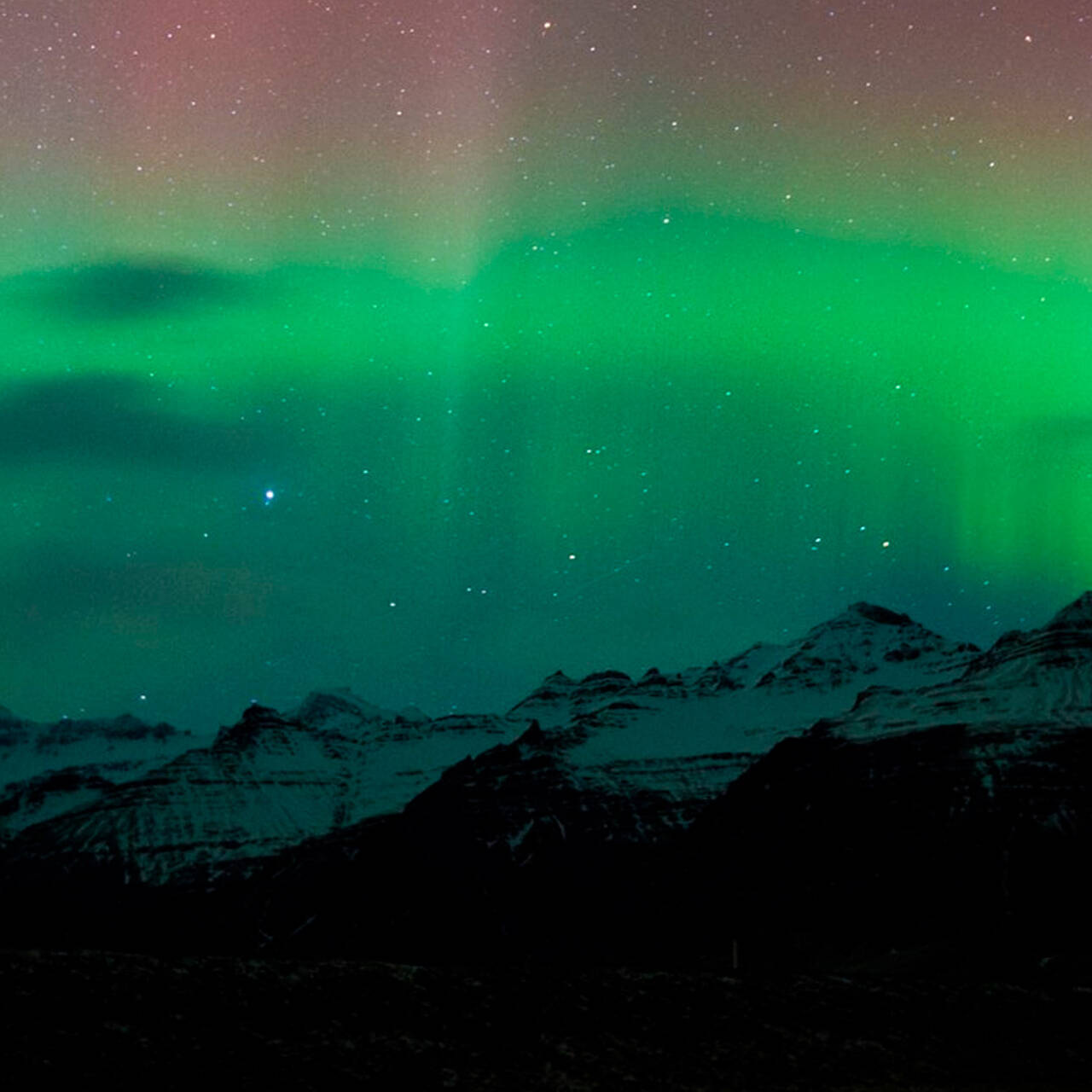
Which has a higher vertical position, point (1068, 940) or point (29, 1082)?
point (29, 1082)

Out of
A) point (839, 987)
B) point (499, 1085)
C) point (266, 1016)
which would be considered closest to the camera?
point (499, 1085)

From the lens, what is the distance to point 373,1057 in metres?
35.1

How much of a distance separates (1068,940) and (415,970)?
160 m

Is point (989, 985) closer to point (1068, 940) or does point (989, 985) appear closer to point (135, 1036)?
point (135, 1036)

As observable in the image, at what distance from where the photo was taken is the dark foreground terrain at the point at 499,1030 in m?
33.9

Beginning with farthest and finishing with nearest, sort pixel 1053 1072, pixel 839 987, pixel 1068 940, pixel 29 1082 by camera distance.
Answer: pixel 1068 940 → pixel 839 987 → pixel 1053 1072 → pixel 29 1082

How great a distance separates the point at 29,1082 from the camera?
102ft

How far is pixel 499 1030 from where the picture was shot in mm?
38125

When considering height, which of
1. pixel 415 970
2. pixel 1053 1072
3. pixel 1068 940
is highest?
pixel 415 970

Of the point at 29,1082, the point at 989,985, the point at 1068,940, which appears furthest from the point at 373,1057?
the point at 1068,940

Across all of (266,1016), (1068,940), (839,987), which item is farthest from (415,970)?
(1068,940)

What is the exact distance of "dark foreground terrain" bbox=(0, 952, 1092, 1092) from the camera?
111ft

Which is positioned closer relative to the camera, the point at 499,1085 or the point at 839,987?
the point at 499,1085

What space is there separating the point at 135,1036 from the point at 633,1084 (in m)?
10.5
